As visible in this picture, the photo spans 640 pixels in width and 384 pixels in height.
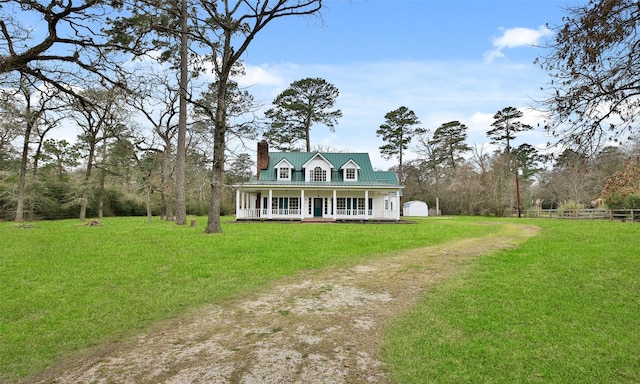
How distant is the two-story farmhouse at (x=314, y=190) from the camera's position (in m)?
26.2

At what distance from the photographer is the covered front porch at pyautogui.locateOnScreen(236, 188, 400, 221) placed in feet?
86.2

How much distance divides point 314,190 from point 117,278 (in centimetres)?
2049

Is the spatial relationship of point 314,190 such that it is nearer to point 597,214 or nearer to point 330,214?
point 330,214

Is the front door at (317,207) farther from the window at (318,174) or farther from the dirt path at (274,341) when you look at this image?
the dirt path at (274,341)

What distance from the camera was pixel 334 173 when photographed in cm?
2898

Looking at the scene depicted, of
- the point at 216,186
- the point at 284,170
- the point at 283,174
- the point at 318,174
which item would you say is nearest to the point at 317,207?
the point at 318,174

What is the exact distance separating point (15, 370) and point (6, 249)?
863 centimetres

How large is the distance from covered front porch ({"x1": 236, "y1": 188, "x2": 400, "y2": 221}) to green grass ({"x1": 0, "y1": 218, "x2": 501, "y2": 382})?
13413mm

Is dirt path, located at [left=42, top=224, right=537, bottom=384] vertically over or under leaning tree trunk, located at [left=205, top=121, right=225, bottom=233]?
under

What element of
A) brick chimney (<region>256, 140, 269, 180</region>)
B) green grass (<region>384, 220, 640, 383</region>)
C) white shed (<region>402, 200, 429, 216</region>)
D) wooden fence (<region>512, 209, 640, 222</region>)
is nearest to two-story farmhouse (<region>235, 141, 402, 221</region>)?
brick chimney (<region>256, 140, 269, 180</region>)

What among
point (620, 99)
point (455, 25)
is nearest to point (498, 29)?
point (455, 25)

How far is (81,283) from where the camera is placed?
658 cm

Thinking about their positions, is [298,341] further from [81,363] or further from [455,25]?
[455,25]

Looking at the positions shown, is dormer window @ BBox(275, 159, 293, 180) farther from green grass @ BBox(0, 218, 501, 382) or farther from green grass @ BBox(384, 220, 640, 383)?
green grass @ BBox(384, 220, 640, 383)
